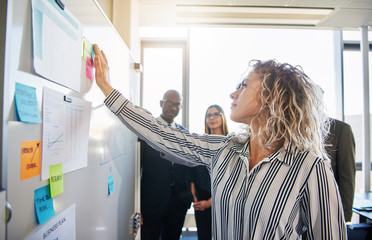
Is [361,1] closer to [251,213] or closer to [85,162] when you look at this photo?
[251,213]

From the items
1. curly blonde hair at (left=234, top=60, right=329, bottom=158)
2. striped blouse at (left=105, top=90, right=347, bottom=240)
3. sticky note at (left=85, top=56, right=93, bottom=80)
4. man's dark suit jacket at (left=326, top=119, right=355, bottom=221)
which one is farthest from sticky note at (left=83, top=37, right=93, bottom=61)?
man's dark suit jacket at (left=326, top=119, right=355, bottom=221)

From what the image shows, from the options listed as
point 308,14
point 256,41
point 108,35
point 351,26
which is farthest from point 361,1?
point 108,35

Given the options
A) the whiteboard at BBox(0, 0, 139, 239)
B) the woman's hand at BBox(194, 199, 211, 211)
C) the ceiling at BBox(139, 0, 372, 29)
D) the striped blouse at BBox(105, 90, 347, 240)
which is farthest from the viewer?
the ceiling at BBox(139, 0, 372, 29)

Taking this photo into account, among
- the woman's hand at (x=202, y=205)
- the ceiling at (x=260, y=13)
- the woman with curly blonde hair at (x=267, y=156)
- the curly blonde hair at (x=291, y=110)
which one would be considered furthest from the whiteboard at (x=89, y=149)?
the ceiling at (x=260, y=13)

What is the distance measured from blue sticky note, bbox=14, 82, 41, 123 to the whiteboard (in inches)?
0.5

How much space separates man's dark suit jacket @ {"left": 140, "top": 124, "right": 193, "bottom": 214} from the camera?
1857 millimetres

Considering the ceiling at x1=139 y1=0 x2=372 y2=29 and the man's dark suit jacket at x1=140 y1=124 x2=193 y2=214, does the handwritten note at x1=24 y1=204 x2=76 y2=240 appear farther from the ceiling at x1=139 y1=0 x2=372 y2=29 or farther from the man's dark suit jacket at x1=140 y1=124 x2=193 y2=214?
the ceiling at x1=139 y1=0 x2=372 y2=29

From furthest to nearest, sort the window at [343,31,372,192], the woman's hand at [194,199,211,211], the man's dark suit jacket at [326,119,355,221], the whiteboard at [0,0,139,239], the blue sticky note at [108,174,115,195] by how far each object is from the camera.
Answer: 1. the window at [343,31,372,192]
2. the woman's hand at [194,199,211,211]
3. the man's dark suit jacket at [326,119,355,221]
4. the blue sticky note at [108,174,115,195]
5. the whiteboard at [0,0,139,239]

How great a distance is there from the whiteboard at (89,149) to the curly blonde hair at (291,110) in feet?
2.51

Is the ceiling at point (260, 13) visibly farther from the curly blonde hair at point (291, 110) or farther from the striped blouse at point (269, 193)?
the striped blouse at point (269, 193)

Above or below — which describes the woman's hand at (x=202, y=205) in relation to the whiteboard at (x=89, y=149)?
below

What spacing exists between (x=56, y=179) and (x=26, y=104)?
0.26m

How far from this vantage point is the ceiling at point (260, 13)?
2.12 metres

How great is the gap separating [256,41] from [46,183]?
3.00m
